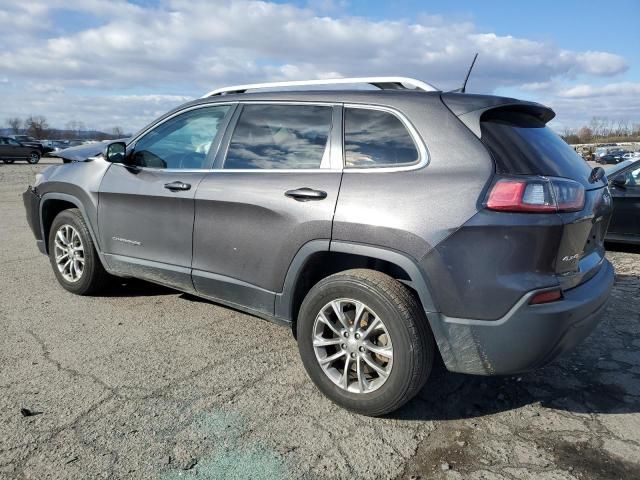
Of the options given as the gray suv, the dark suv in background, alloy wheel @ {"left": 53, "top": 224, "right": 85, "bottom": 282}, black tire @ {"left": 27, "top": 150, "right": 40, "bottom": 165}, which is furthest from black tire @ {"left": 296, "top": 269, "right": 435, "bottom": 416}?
black tire @ {"left": 27, "top": 150, "right": 40, "bottom": 165}

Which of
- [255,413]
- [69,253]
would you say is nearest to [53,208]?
[69,253]

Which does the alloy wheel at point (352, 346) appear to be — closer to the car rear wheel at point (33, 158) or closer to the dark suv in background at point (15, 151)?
the dark suv in background at point (15, 151)

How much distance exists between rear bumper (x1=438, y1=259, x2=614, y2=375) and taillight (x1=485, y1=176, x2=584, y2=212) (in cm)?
43

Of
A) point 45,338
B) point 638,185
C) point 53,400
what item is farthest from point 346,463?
point 638,185

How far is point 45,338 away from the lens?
390 centimetres

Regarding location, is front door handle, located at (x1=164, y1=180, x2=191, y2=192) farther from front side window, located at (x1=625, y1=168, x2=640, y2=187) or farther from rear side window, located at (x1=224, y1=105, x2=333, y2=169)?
front side window, located at (x1=625, y1=168, x2=640, y2=187)

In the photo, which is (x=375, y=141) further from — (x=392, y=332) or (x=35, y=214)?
(x=35, y=214)

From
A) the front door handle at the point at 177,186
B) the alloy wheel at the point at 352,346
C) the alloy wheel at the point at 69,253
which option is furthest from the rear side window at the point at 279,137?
the alloy wheel at the point at 69,253

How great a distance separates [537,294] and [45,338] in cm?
341

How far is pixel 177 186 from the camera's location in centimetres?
379

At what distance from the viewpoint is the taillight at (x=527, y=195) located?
2516 millimetres

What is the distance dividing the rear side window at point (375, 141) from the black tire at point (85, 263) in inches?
107

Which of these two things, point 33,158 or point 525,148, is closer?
point 525,148

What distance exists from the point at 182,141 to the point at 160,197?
0.48 meters
